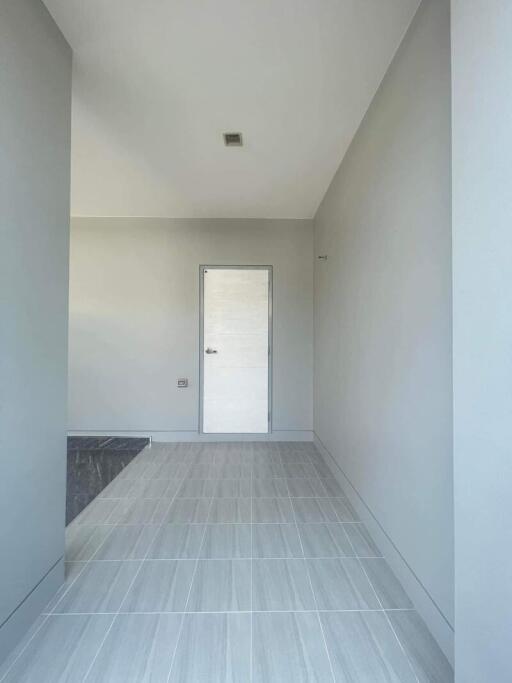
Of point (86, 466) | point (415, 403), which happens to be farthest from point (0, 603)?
point (86, 466)

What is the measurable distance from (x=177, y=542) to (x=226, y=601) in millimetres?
547

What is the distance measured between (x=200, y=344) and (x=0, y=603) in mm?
2827

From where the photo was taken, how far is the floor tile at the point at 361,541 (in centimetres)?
179

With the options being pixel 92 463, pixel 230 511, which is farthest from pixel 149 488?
pixel 92 463

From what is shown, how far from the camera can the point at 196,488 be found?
263 cm

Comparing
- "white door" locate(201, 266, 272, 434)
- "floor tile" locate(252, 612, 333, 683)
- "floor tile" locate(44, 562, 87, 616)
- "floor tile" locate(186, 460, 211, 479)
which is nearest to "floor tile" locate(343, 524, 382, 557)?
"floor tile" locate(252, 612, 333, 683)

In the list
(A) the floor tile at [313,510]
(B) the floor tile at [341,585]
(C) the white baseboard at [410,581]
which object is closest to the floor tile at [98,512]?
(A) the floor tile at [313,510]

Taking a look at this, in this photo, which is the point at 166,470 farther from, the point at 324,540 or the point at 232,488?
the point at 324,540

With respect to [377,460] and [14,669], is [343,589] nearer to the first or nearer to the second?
[377,460]

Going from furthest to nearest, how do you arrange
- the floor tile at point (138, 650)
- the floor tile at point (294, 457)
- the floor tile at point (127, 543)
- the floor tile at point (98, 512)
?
the floor tile at point (294, 457)
the floor tile at point (98, 512)
the floor tile at point (127, 543)
the floor tile at point (138, 650)

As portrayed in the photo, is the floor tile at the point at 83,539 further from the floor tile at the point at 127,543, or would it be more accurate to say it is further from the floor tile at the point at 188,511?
the floor tile at the point at 188,511

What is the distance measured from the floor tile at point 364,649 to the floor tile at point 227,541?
22.5 inches

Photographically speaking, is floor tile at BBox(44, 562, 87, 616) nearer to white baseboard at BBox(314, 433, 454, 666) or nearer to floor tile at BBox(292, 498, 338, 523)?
floor tile at BBox(292, 498, 338, 523)

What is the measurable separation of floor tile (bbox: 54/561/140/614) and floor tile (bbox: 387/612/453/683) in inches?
46.7
